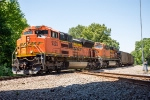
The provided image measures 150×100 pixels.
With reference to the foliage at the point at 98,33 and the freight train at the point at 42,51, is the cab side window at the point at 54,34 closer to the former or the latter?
the freight train at the point at 42,51

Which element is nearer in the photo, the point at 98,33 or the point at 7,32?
the point at 7,32

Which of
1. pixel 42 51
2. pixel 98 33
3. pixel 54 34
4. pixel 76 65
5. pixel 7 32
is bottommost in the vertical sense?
pixel 76 65

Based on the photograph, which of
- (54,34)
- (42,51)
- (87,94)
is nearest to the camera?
(87,94)

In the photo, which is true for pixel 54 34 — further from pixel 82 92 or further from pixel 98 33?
pixel 98 33

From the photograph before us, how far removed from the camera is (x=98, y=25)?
216 feet

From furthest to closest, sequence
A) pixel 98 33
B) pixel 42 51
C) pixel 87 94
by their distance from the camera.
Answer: pixel 98 33, pixel 42 51, pixel 87 94

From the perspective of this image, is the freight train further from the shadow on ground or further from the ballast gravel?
the shadow on ground

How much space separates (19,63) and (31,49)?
1.47m

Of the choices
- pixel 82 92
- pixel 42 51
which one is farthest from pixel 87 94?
pixel 42 51

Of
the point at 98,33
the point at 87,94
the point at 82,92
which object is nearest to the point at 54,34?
the point at 82,92

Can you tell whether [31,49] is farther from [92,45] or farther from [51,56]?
[92,45]

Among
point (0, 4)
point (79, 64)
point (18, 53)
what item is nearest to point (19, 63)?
point (18, 53)

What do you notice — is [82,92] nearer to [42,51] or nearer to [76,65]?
[42,51]

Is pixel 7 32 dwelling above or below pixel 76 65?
above
